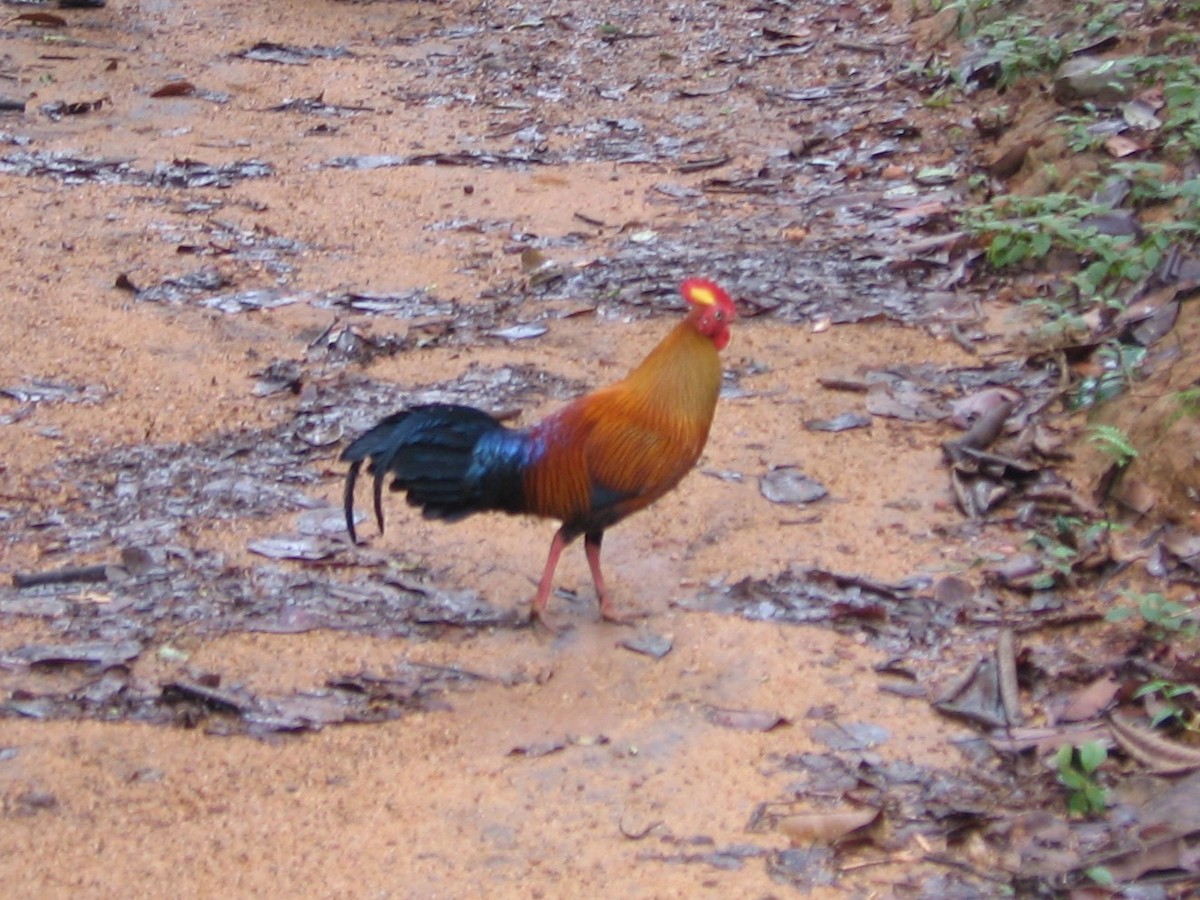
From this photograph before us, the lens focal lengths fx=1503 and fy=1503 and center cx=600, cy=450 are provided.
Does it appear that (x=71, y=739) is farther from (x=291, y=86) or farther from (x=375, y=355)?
(x=291, y=86)

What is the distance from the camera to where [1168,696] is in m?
4.46

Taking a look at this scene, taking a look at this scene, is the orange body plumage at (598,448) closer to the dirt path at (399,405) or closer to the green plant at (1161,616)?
the dirt path at (399,405)

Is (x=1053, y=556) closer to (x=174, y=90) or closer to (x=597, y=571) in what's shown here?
(x=597, y=571)

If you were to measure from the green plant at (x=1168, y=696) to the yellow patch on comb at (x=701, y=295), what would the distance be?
184 cm

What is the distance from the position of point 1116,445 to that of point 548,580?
223cm

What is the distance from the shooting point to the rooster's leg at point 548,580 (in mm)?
5168

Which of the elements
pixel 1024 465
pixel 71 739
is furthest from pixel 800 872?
pixel 1024 465

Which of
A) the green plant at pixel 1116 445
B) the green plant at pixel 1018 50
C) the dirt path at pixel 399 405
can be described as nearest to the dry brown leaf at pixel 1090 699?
the dirt path at pixel 399 405

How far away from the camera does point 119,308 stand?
25.4 feet

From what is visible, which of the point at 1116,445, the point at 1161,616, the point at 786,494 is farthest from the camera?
the point at 786,494

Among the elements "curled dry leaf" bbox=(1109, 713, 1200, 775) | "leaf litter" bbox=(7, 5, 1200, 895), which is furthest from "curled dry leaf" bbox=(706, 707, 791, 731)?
"curled dry leaf" bbox=(1109, 713, 1200, 775)

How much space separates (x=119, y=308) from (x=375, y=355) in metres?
1.44

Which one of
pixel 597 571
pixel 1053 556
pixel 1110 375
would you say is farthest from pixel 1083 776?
pixel 1110 375

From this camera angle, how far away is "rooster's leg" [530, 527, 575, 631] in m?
5.17
